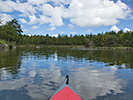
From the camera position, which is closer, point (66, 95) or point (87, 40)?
point (66, 95)

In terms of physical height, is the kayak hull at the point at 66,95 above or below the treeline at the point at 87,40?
below

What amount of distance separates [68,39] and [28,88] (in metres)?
141

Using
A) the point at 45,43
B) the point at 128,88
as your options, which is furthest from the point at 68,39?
the point at 128,88

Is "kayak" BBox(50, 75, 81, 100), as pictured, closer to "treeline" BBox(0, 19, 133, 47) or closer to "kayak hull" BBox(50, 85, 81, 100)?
"kayak hull" BBox(50, 85, 81, 100)

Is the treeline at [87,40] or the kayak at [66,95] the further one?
the treeline at [87,40]

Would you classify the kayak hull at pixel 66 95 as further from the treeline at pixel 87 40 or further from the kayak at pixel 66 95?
the treeline at pixel 87 40

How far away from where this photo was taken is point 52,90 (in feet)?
21.1

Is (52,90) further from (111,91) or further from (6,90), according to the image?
(111,91)

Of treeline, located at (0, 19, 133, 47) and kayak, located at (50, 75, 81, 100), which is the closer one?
kayak, located at (50, 75, 81, 100)

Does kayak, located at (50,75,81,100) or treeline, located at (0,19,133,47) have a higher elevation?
treeline, located at (0,19,133,47)

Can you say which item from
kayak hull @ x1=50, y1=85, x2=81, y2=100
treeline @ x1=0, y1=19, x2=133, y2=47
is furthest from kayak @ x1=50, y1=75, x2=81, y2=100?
treeline @ x1=0, y1=19, x2=133, y2=47

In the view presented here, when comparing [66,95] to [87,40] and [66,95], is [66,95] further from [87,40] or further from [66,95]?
[87,40]

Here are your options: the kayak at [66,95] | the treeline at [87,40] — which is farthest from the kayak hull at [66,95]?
the treeline at [87,40]

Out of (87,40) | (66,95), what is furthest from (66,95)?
(87,40)
